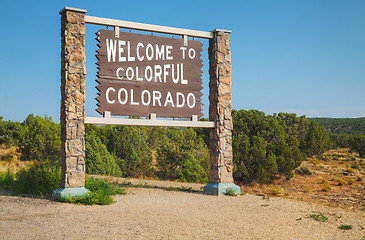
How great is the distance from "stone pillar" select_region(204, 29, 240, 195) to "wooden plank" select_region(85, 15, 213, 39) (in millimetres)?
583

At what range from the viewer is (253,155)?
22297 mm

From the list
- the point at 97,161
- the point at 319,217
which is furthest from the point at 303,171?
the point at 319,217

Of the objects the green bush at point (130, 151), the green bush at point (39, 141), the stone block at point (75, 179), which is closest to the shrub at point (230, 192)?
the stone block at point (75, 179)

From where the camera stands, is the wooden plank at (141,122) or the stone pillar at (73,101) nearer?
the stone pillar at (73,101)

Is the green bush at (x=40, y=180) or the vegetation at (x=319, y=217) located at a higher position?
the green bush at (x=40, y=180)

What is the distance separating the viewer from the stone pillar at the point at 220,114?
1163cm

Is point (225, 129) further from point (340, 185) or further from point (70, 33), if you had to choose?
point (340, 185)

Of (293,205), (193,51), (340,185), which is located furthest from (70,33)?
(340,185)

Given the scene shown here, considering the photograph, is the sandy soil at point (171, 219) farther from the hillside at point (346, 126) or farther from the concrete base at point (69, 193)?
the hillside at point (346, 126)

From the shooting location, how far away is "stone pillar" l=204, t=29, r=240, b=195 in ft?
38.2

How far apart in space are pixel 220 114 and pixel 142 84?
9.40 feet

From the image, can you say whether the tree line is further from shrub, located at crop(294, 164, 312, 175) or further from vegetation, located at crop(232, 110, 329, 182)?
shrub, located at crop(294, 164, 312, 175)

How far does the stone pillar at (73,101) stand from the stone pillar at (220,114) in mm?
4295

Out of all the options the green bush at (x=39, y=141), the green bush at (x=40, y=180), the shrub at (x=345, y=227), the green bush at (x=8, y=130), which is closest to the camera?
the shrub at (x=345, y=227)
